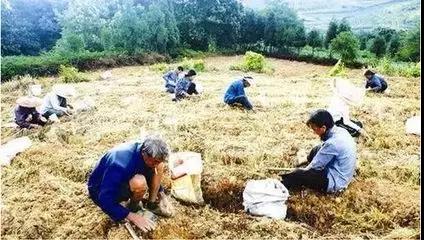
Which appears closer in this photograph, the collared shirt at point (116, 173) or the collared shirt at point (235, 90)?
the collared shirt at point (116, 173)

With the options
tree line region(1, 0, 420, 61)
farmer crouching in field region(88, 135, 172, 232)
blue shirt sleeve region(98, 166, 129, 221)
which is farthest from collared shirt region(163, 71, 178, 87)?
tree line region(1, 0, 420, 61)

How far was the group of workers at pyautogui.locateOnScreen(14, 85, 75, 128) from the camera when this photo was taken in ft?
22.2

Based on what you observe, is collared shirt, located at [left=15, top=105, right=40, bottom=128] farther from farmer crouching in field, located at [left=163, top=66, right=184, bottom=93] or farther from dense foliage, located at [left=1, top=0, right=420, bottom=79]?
dense foliage, located at [left=1, top=0, right=420, bottom=79]

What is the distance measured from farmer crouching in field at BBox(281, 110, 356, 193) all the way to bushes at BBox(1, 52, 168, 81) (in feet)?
45.9

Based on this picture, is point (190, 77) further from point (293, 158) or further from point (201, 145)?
point (293, 158)

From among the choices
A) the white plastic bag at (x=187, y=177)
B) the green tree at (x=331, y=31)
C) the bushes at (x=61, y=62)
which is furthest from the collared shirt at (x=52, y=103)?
the green tree at (x=331, y=31)

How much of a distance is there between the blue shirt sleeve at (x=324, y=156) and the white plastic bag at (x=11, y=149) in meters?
3.30

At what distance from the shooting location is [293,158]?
5324mm

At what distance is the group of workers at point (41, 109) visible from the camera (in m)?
6.76

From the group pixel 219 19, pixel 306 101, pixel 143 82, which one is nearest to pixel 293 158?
pixel 306 101

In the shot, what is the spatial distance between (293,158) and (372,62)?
515 inches

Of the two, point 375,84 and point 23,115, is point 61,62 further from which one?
point 375,84

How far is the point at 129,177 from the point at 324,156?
1.75 meters

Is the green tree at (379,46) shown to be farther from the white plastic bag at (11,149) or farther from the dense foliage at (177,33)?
the white plastic bag at (11,149)
